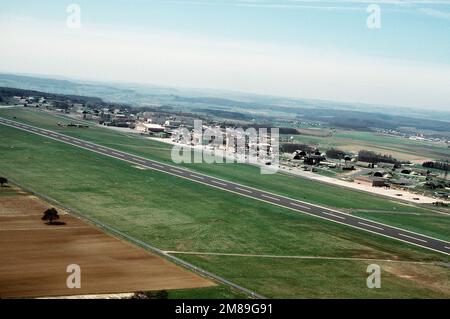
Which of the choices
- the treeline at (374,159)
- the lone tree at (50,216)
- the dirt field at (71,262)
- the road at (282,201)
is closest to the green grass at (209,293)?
the dirt field at (71,262)

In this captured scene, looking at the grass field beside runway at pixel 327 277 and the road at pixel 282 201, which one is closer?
the grass field beside runway at pixel 327 277

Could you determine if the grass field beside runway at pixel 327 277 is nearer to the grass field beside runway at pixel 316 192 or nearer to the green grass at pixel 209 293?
the green grass at pixel 209 293

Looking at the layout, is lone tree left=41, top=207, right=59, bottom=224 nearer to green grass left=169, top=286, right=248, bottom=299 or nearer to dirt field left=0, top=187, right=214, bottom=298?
dirt field left=0, top=187, right=214, bottom=298

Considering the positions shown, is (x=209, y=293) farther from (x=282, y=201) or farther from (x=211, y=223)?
(x=282, y=201)

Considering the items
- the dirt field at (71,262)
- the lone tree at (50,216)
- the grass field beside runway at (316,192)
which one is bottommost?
the grass field beside runway at (316,192)

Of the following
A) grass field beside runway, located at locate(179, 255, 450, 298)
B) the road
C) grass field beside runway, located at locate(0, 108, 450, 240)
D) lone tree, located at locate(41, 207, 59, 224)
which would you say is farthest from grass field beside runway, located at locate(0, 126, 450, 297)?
grass field beside runway, located at locate(0, 108, 450, 240)

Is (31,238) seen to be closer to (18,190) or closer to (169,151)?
(18,190)

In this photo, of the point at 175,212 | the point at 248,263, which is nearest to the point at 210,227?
the point at 175,212
